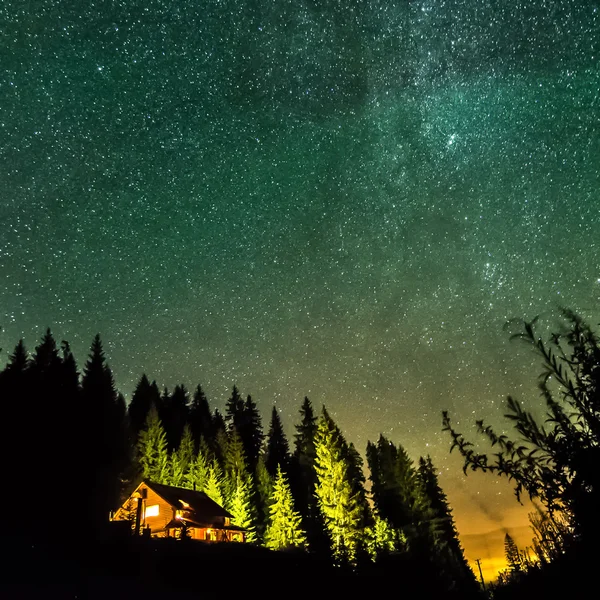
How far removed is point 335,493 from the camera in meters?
40.4

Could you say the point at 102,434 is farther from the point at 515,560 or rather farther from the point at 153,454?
the point at 515,560

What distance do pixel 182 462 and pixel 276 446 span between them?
70.5 feet

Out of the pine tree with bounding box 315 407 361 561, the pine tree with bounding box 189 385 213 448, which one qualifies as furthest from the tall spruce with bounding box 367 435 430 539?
the pine tree with bounding box 189 385 213 448

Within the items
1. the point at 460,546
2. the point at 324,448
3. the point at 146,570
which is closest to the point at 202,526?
the point at 324,448

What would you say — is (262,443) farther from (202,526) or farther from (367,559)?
(367,559)

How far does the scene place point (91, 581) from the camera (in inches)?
Answer: 683

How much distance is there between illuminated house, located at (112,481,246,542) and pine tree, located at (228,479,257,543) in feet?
4.93

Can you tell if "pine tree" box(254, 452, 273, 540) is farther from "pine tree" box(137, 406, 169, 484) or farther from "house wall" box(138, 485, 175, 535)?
"house wall" box(138, 485, 175, 535)

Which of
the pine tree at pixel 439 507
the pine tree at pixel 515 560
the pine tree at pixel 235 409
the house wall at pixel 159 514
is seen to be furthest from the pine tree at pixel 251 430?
the pine tree at pixel 515 560

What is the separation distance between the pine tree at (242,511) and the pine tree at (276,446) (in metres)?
16.9

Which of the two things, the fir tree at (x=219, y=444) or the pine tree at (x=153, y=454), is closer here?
the pine tree at (x=153, y=454)

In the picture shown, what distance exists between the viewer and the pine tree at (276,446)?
69.1m

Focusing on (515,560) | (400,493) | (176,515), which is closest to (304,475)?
(400,493)

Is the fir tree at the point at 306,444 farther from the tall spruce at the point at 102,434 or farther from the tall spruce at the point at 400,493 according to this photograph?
the tall spruce at the point at 102,434
